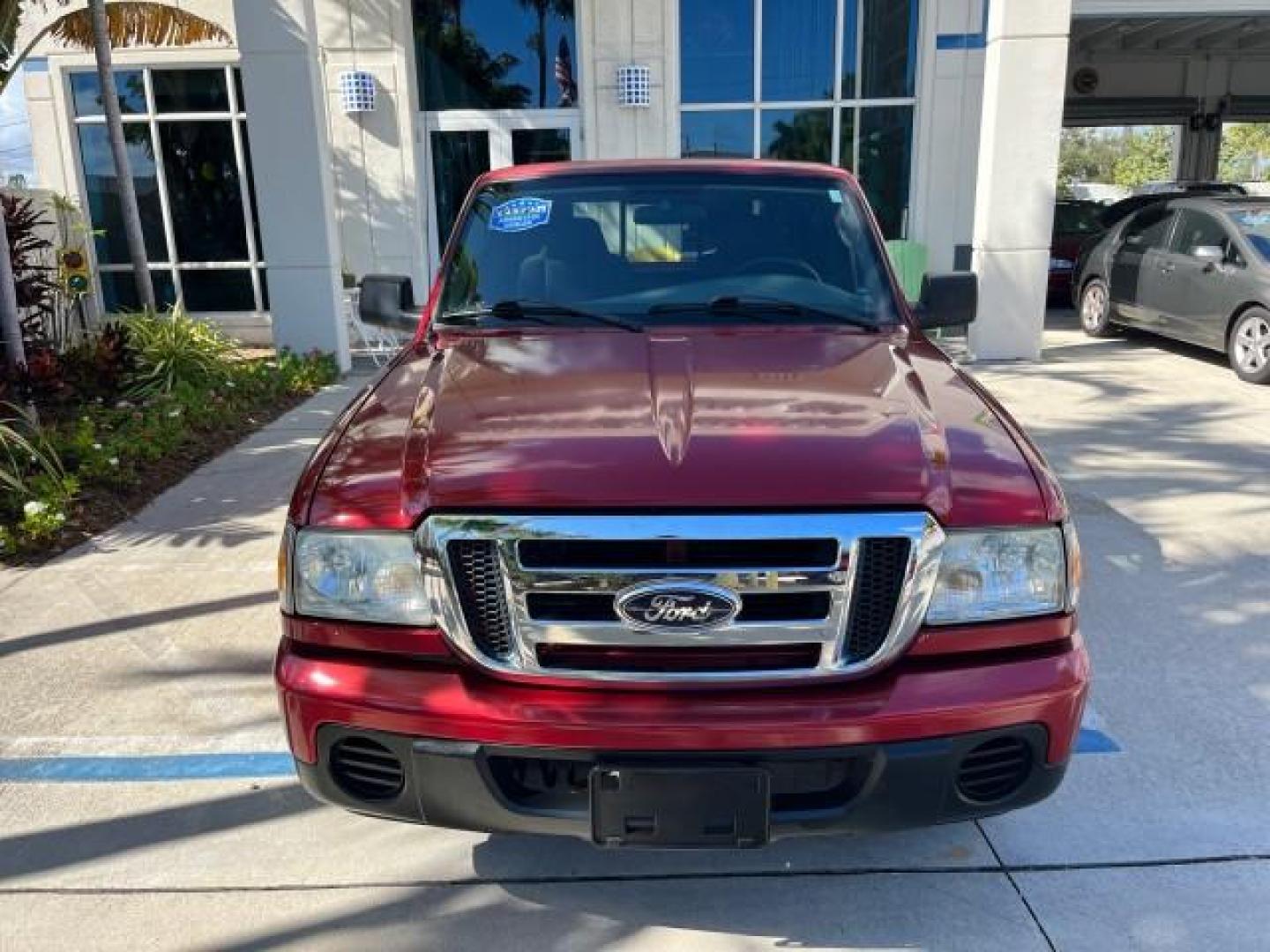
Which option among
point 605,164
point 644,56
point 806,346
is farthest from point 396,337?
point 806,346

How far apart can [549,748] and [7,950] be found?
Answer: 157 cm

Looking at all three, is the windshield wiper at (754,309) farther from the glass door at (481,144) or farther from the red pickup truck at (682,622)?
the glass door at (481,144)

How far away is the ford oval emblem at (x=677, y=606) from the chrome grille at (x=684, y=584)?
0.04 ft

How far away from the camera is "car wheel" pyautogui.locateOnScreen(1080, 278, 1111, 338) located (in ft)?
38.2

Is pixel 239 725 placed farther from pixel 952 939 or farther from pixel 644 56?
pixel 644 56

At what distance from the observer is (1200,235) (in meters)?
9.86

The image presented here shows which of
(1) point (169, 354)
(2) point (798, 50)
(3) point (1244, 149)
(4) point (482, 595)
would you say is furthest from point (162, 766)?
(3) point (1244, 149)

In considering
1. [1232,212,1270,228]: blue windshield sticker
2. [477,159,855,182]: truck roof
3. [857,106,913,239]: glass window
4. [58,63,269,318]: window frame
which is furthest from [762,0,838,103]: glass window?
[477,159,855,182]: truck roof

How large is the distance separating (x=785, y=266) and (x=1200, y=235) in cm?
831

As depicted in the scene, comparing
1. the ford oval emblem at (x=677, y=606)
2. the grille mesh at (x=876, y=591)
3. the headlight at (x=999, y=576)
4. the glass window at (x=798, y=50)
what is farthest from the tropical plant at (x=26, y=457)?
the glass window at (x=798, y=50)

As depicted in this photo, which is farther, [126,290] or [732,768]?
[126,290]

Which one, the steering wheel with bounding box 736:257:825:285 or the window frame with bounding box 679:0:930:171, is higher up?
the window frame with bounding box 679:0:930:171

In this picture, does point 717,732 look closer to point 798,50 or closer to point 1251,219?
point 1251,219

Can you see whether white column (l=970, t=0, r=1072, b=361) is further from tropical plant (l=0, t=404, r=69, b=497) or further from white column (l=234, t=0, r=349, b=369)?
tropical plant (l=0, t=404, r=69, b=497)
